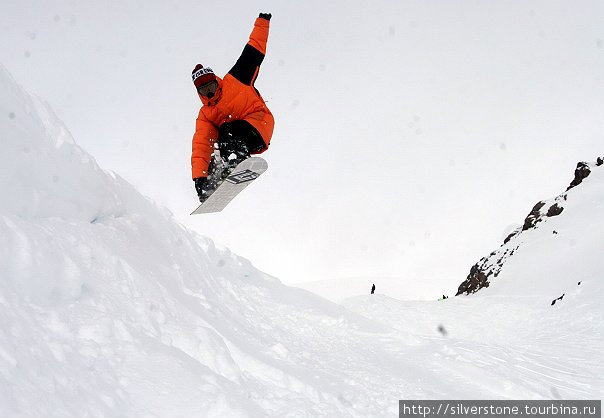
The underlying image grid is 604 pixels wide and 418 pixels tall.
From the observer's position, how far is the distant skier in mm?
6129

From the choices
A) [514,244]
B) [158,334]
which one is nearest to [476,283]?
[514,244]

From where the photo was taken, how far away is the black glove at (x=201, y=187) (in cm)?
625

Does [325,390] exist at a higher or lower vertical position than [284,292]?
lower

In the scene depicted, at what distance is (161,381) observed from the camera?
310cm

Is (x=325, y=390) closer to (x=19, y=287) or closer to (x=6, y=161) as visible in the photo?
(x=19, y=287)

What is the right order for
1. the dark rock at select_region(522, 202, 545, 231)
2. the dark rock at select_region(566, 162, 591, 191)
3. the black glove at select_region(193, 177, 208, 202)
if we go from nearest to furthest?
the black glove at select_region(193, 177, 208, 202)
the dark rock at select_region(522, 202, 545, 231)
the dark rock at select_region(566, 162, 591, 191)

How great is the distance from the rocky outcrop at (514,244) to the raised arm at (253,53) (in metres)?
15.7

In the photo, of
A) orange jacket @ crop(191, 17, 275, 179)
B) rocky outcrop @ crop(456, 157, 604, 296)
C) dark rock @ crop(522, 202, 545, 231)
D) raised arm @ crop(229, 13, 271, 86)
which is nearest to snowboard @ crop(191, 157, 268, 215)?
orange jacket @ crop(191, 17, 275, 179)

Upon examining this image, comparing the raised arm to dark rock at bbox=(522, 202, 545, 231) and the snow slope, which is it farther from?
dark rock at bbox=(522, 202, 545, 231)

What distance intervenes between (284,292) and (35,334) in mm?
5017

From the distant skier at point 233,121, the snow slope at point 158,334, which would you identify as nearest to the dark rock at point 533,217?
the snow slope at point 158,334

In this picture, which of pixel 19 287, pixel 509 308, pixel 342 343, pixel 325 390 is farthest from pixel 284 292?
pixel 509 308

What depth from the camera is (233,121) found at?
6.20 metres

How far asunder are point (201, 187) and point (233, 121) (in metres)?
0.90
